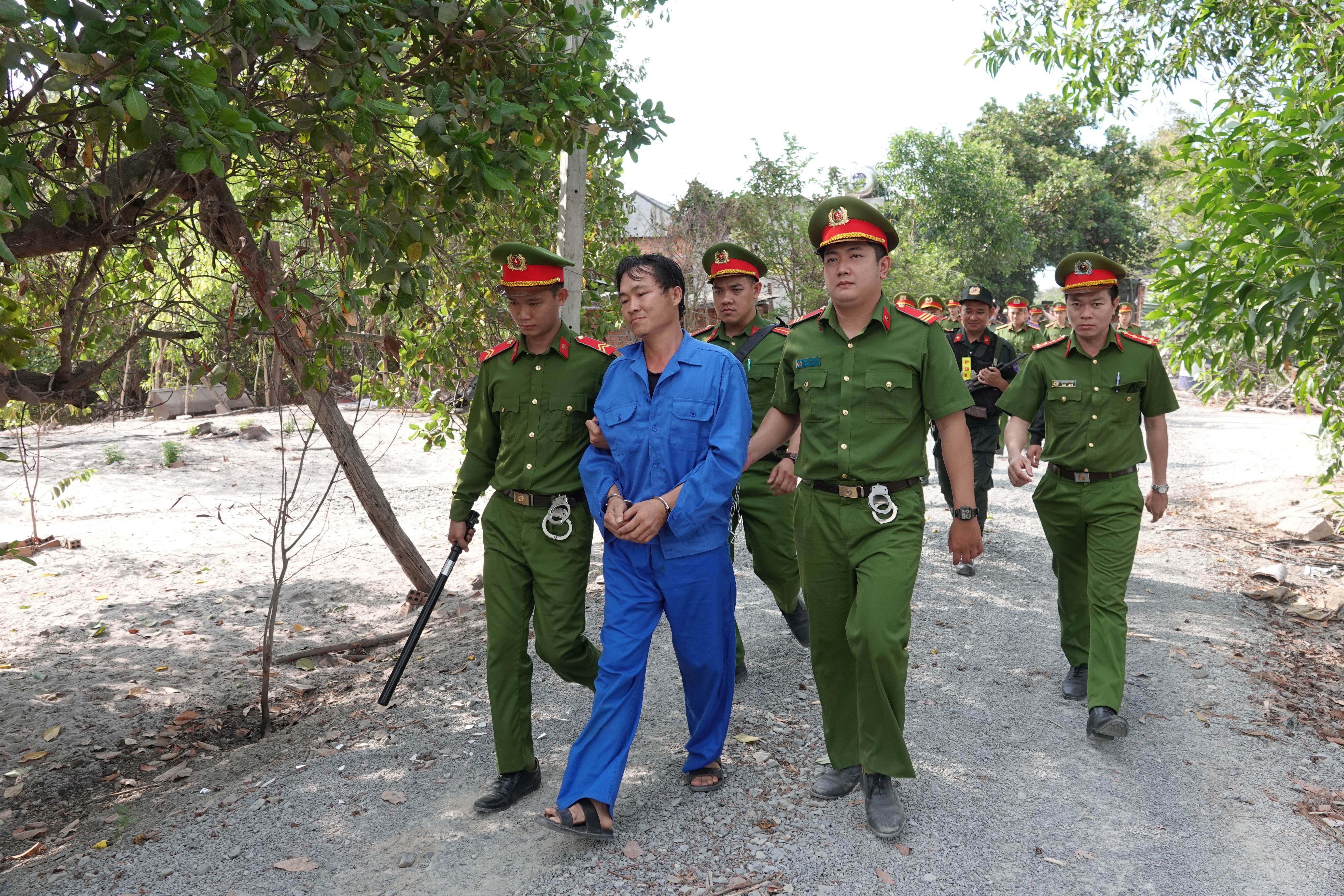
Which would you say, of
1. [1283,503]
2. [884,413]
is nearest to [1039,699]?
[884,413]

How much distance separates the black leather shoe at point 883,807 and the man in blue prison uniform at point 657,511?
2.12 feet

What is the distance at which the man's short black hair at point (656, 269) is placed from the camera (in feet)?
12.3

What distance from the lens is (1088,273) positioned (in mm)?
4977

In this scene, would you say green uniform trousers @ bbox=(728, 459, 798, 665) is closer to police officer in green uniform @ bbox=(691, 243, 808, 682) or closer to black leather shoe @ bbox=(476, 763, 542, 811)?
police officer in green uniform @ bbox=(691, 243, 808, 682)

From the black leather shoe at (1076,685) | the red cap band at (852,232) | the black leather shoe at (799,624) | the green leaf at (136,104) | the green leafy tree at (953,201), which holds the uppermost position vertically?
the green leafy tree at (953,201)

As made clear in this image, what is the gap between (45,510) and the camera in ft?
39.6

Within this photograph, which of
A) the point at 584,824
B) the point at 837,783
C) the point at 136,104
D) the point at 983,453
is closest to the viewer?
the point at 136,104

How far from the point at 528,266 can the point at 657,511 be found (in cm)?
122

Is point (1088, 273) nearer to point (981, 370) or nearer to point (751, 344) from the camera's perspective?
point (751, 344)

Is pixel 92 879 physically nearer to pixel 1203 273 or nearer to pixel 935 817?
pixel 935 817

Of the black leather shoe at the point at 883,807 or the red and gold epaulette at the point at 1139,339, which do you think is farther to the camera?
the red and gold epaulette at the point at 1139,339

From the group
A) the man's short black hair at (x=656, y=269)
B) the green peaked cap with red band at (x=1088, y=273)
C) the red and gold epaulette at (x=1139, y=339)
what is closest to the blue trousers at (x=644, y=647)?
the man's short black hair at (x=656, y=269)

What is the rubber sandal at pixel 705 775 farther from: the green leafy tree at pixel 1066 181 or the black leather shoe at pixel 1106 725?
the green leafy tree at pixel 1066 181

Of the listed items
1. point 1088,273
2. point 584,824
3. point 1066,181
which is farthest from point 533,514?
point 1066,181
